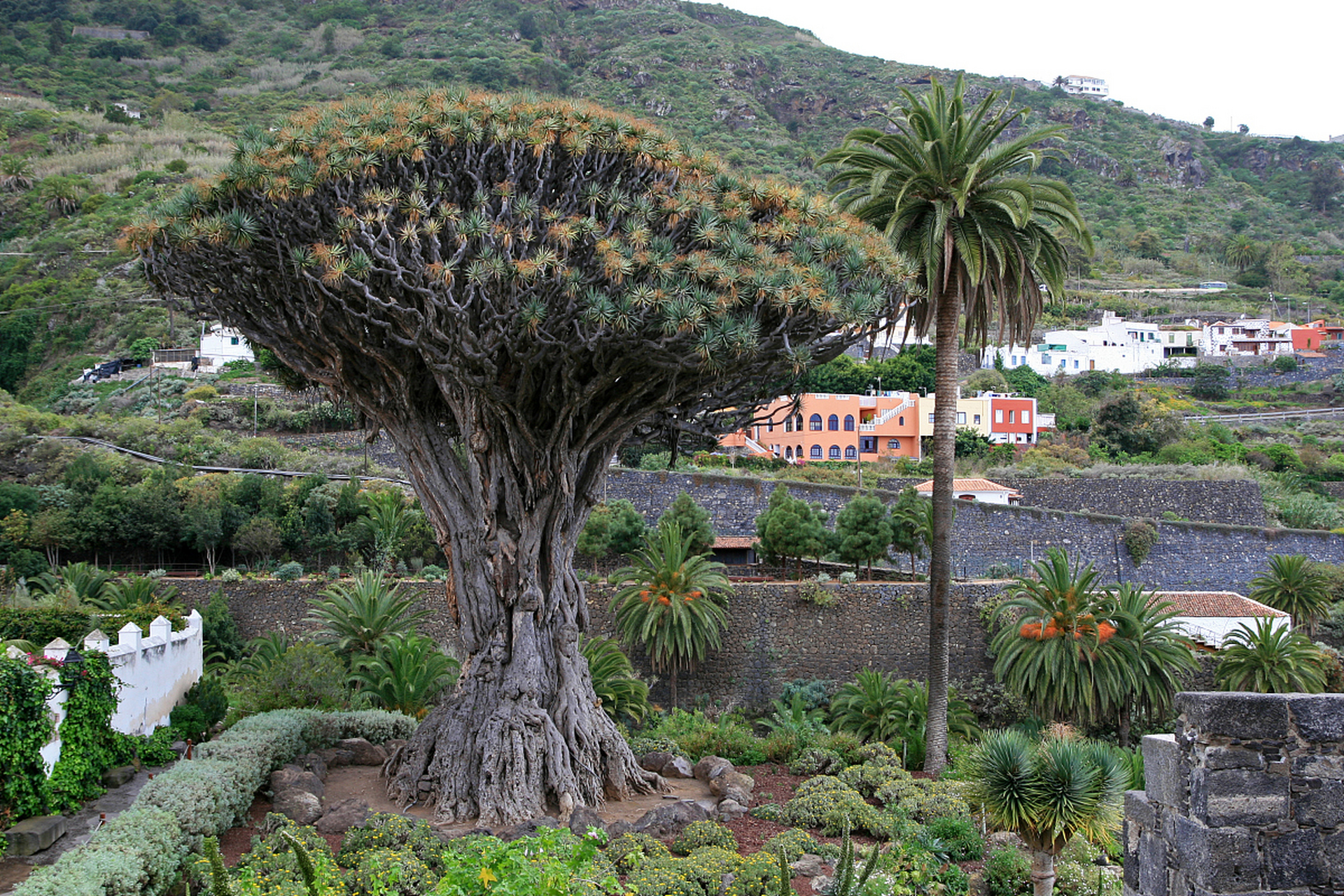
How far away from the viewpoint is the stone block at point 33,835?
9570 millimetres

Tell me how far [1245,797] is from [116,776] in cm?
1206

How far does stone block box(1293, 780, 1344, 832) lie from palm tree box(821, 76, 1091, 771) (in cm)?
992

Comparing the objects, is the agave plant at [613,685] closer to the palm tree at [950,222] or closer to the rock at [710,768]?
the rock at [710,768]

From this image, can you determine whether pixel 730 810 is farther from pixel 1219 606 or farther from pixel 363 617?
pixel 1219 606

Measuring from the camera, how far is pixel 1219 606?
82.3ft

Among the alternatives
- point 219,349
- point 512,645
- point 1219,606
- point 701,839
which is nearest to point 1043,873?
point 701,839

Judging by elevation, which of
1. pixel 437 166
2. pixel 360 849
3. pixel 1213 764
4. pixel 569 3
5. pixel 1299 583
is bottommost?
pixel 1299 583

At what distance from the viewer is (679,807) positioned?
1123cm

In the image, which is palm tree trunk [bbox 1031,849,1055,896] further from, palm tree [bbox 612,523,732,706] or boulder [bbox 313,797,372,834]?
palm tree [bbox 612,523,732,706]

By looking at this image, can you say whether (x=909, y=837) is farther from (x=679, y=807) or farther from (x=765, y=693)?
(x=765, y=693)

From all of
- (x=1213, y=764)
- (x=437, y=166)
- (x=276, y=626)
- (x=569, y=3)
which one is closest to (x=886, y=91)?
(x=569, y=3)

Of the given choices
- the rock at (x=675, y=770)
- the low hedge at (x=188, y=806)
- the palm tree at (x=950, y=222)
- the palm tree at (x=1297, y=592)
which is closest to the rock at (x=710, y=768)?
the rock at (x=675, y=770)

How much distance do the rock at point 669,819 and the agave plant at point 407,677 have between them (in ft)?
19.4

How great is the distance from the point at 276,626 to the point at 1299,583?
82.8 feet
